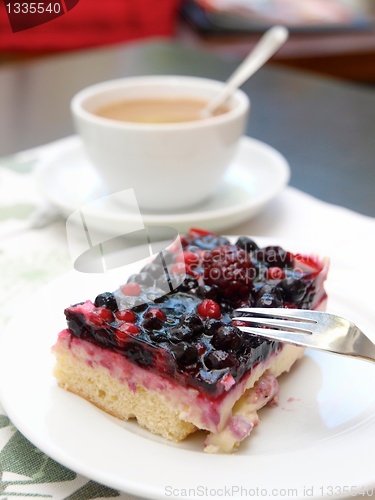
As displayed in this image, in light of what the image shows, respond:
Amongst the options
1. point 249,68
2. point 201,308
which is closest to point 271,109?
point 249,68

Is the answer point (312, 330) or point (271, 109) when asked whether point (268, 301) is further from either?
point (271, 109)

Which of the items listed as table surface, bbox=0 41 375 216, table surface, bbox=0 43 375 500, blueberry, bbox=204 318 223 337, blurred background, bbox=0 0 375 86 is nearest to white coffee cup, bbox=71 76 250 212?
table surface, bbox=0 43 375 500

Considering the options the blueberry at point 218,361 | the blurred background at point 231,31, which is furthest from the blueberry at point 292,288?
the blurred background at point 231,31

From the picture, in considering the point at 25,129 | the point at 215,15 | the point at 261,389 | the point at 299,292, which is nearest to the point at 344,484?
the point at 261,389

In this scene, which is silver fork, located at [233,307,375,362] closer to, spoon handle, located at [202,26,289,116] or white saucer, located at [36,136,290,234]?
white saucer, located at [36,136,290,234]

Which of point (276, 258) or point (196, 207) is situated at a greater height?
point (276, 258)

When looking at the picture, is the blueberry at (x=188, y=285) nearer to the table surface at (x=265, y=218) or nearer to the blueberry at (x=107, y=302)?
the blueberry at (x=107, y=302)
